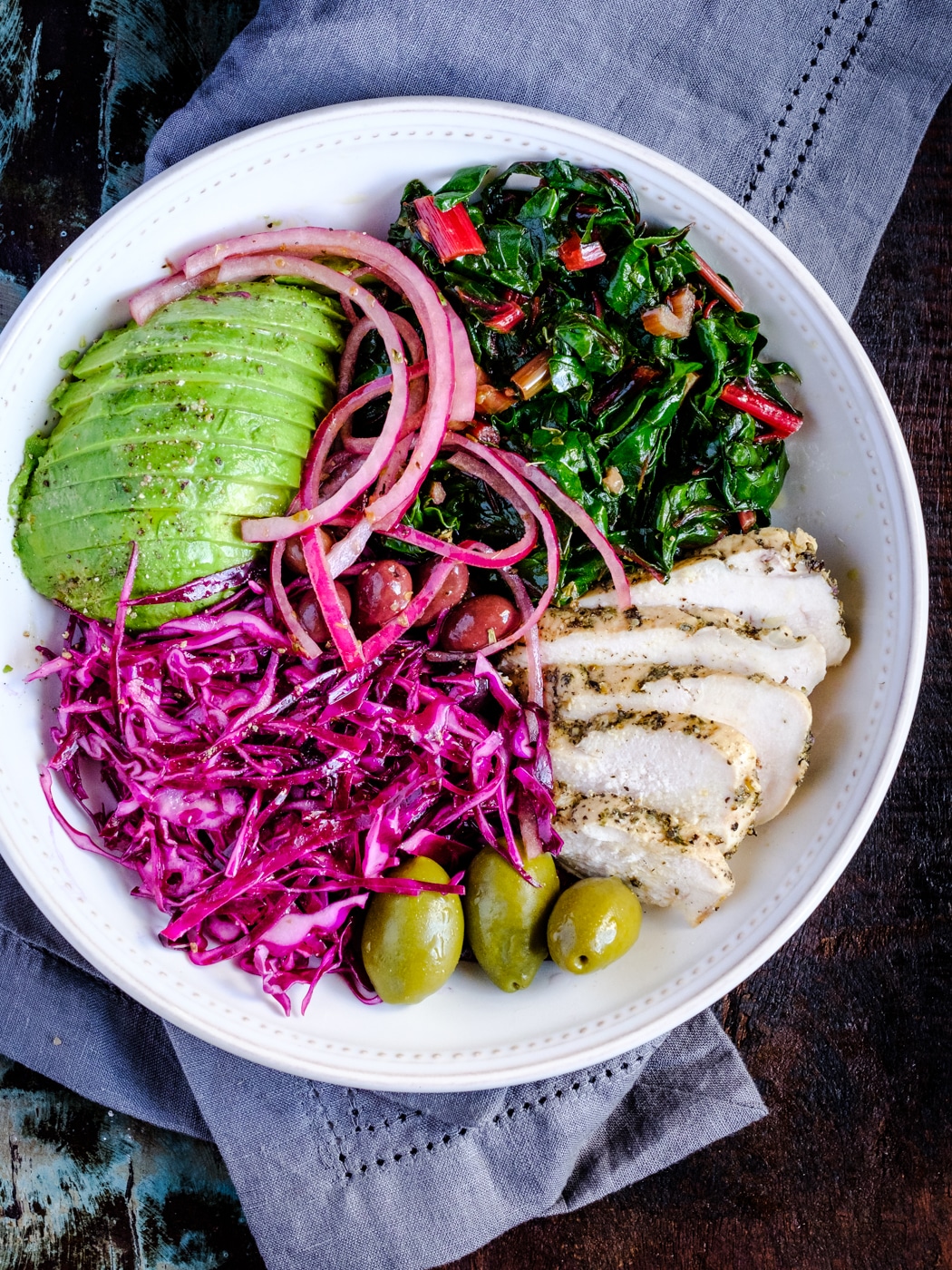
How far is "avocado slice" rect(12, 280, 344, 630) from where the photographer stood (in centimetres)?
267

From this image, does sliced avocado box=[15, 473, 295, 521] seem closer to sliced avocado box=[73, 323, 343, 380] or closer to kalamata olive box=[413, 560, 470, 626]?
sliced avocado box=[73, 323, 343, 380]

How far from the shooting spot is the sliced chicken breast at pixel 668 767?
2867 millimetres

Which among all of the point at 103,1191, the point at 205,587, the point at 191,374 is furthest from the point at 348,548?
the point at 103,1191

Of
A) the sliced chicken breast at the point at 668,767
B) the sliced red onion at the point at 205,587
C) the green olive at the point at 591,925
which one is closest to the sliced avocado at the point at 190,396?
the sliced red onion at the point at 205,587

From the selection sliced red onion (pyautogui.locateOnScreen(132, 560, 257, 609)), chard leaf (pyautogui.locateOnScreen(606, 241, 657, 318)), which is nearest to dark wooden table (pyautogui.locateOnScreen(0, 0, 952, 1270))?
chard leaf (pyautogui.locateOnScreen(606, 241, 657, 318))

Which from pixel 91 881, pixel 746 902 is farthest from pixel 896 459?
pixel 91 881

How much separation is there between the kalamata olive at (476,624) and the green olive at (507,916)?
2.10ft

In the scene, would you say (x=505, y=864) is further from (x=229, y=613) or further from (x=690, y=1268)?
(x=690, y=1268)

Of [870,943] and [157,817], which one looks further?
[870,943]

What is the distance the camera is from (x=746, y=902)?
2.98 meters

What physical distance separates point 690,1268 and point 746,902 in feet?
4.71

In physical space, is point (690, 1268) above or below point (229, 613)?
below

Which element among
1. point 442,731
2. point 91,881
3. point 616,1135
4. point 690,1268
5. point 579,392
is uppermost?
point 579,392

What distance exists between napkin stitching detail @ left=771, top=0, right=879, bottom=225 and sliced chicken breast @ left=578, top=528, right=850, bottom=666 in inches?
44.1
